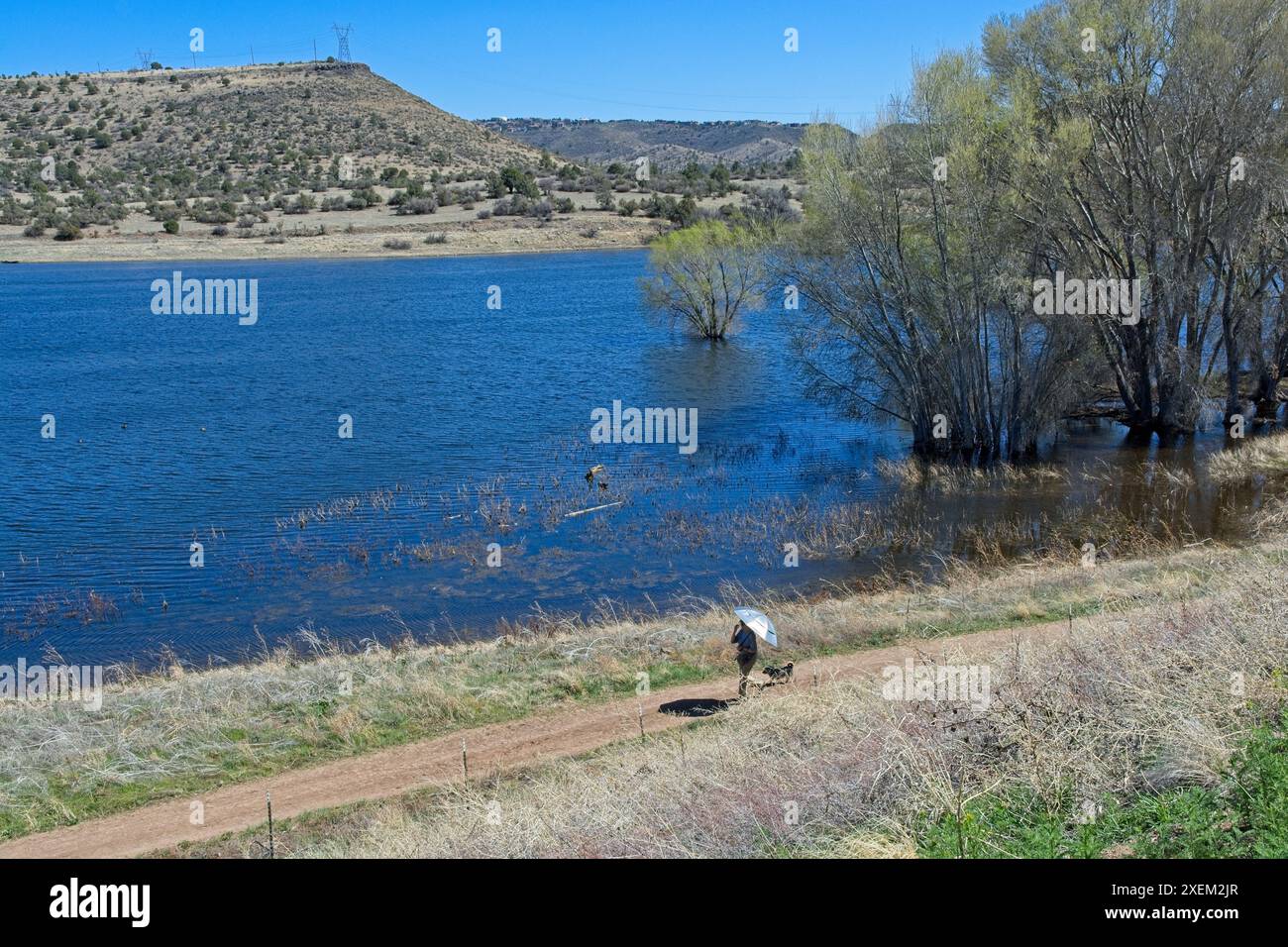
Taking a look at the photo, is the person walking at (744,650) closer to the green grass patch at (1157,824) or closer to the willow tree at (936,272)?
the green grass patch at (1157,824)

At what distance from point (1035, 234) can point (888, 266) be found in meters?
3.85

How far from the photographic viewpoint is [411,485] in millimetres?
28109

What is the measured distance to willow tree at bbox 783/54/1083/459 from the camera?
2817cm

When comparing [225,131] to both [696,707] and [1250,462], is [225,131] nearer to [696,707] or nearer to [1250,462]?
[1250,462]

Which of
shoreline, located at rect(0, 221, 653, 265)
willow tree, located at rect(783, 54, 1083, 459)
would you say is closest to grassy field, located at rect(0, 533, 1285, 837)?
willow tree, located at rect(783, 54, 1083, 459)

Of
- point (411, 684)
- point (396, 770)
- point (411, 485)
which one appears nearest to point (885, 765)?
point (396, 770)

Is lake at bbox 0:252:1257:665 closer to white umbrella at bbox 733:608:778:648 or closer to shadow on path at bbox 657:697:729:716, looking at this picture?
shadow on path at bbox 657:697:729:716

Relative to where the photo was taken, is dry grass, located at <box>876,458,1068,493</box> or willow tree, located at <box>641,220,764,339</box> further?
willow tree, located at <box>641,220,764,339</box>

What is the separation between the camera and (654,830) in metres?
8.53

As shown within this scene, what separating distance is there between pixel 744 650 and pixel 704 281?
125ft

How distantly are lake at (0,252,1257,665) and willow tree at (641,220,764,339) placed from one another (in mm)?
1137

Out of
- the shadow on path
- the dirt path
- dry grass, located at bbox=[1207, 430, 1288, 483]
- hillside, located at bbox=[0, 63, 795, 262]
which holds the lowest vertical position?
the dirt path

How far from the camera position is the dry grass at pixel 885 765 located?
7.89 m

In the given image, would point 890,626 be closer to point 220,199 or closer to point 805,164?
point 805,164
